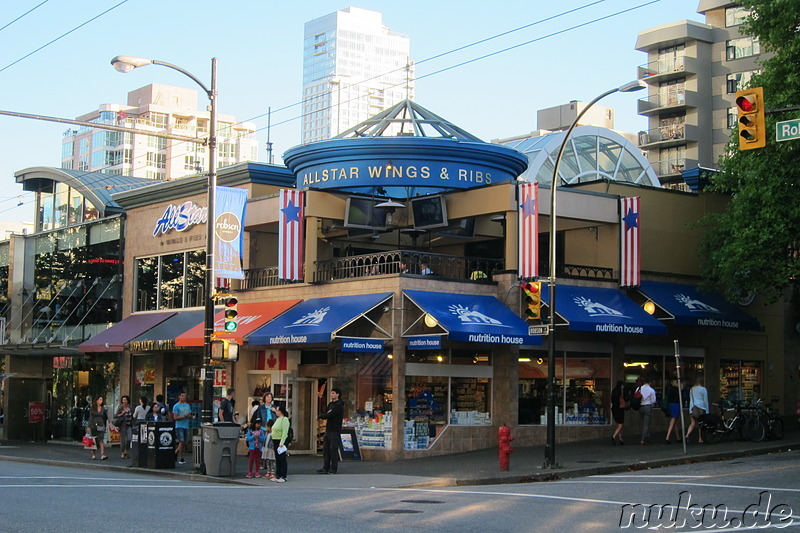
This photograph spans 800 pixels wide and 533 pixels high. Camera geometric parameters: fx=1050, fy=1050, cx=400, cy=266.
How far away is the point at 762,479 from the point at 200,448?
12142 mm

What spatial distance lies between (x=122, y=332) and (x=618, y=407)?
1718cm

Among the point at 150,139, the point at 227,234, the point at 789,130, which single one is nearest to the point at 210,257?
the point at 227,234

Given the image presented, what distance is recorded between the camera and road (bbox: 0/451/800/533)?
43.0 ft

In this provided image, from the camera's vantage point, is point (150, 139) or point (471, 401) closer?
point (471, 401)

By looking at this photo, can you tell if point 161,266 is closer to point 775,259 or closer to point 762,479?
point 775,259

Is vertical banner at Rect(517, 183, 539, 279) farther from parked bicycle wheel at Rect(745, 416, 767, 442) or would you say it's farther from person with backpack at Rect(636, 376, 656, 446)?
parked bicycle wheel at Rect(745, 416, 767, 442)

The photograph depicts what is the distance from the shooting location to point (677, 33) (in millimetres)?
68000

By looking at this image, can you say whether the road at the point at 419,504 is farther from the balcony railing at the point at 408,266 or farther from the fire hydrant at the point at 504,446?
the balcony railing at the point at 408,266

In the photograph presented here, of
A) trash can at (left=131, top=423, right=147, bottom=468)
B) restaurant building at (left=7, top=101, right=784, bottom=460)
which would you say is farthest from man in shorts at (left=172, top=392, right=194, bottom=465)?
restaurant building at (left=7, top=101, right=784, bottom=460)

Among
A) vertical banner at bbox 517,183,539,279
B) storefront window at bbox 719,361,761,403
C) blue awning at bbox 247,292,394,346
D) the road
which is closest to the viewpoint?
the road

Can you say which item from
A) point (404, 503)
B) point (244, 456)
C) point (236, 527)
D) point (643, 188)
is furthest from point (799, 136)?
point (244, 456)

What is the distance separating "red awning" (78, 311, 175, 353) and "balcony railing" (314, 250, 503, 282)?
7.36m

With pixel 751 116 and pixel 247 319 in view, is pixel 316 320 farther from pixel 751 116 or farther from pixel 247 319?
pixel 751 116

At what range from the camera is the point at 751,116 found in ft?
55.3
